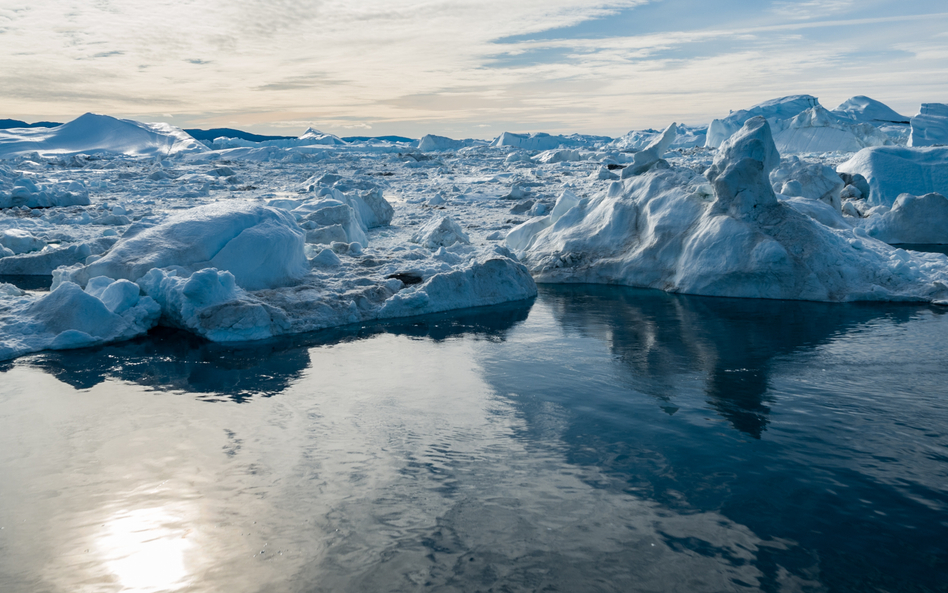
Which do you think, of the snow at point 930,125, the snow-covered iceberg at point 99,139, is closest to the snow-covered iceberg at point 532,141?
the snow-covered iceberg at point 99,139

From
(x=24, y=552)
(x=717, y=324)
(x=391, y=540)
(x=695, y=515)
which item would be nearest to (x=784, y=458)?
(x=695, y=515)

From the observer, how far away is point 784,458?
4.79 m

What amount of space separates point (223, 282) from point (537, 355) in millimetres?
4799

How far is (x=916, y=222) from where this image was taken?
16406 millimetres

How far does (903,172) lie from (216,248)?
20961 mm

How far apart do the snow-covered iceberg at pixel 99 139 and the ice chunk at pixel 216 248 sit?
49.3 metres

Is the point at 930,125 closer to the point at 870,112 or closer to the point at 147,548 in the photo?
the point at 870,112

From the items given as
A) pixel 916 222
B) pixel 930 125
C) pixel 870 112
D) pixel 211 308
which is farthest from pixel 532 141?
pixel 211 308

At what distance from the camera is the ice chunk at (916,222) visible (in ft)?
53.6

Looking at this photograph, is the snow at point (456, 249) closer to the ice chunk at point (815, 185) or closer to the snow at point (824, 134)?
the ice chunk at point (815, 185)

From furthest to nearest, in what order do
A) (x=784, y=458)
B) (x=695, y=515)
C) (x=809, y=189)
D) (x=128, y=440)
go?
1. (x=809, y=189)
2. (x=128, y=440)
3. (x=784, y=458)
4. (x=695, y=515)

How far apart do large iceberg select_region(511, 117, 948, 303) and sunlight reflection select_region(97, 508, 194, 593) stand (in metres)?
9.66

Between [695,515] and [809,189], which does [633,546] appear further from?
[809,189]

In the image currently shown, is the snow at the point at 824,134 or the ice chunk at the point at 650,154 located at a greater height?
the snow at the point at 824,134
